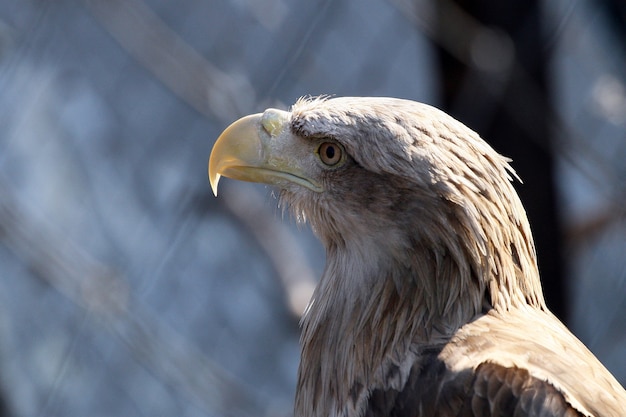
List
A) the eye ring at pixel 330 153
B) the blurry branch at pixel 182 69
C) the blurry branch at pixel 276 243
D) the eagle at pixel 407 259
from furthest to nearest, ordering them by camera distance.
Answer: the blurry branch at pixel 182 69 < the blurry branch at pixel 276 243 < the eye ring at pixel 330 153 < the eagle at pixel 407 259

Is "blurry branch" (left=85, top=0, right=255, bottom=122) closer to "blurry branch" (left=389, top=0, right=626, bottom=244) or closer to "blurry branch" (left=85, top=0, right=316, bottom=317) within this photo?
"blurry branch" (left=85, top=0, right=316, bottom=317)

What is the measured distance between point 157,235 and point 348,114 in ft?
6.76

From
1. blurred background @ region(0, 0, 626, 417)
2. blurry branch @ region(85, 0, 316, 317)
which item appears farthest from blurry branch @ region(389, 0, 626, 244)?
blurry branch @ region(85, 0, 316, 317)

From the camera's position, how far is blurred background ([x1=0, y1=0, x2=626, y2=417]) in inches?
138

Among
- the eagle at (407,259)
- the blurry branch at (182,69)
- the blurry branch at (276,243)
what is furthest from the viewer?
the blurry branch at (182,69)

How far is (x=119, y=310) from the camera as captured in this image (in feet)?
12.4

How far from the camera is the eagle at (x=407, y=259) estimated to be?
5.87 ft

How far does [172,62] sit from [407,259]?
1943mm

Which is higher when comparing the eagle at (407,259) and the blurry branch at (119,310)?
the eagle at (407,259)

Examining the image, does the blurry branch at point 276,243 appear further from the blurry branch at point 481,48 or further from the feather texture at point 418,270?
the feather texture at point 418,270

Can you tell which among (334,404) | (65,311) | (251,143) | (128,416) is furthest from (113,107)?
(334,404)

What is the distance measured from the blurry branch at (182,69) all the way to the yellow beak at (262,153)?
1.51 metres

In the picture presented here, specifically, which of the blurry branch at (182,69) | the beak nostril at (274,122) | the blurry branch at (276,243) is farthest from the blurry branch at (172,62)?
the beak nostril at (274,122)

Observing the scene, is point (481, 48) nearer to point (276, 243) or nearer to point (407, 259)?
point (276, 243)
